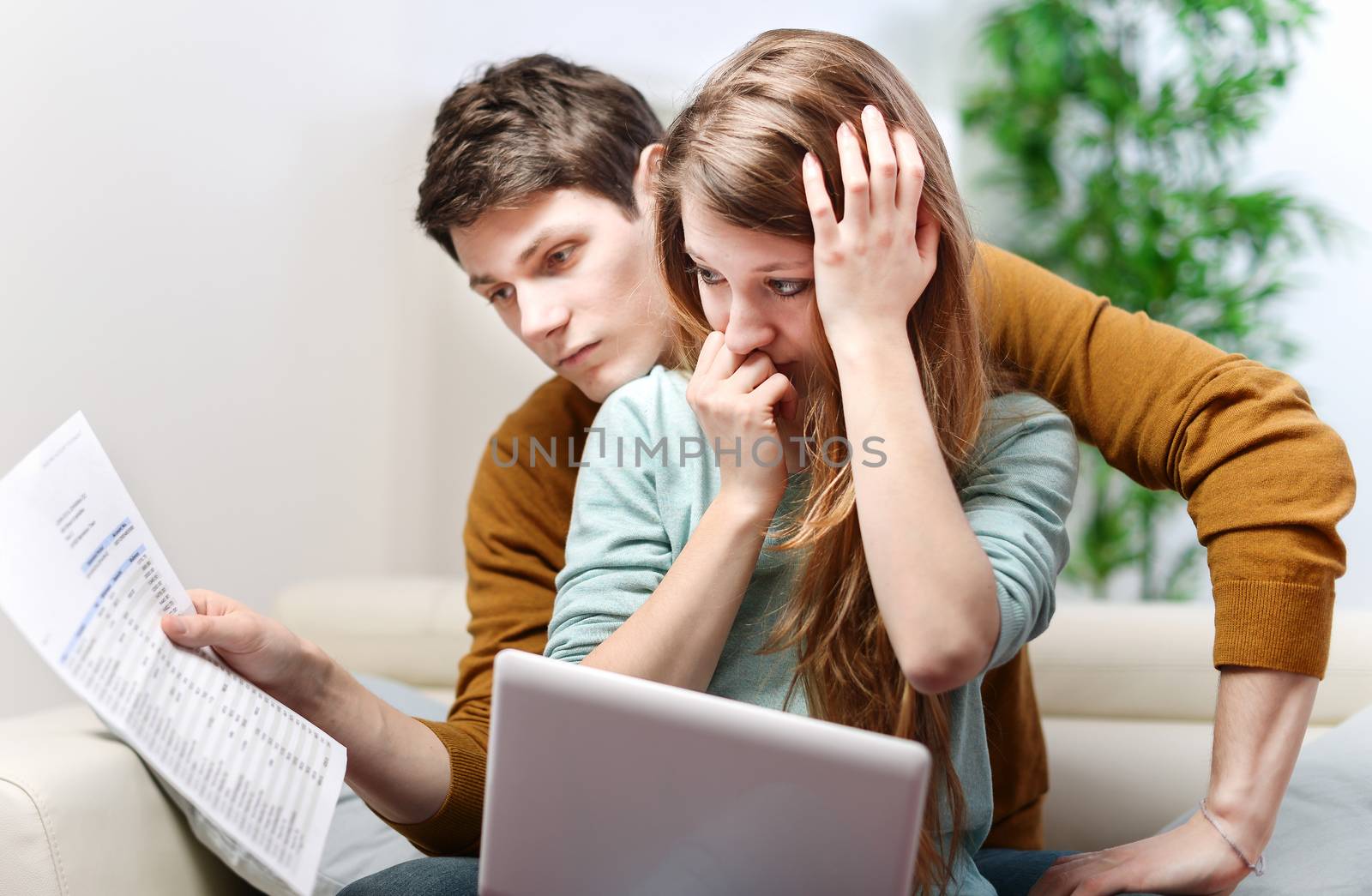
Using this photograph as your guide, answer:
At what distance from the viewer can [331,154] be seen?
2375 millimetres

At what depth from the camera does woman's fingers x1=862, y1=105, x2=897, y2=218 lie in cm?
91

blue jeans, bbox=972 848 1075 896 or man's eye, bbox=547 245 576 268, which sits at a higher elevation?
man's eye, bbox=547 245 576 268

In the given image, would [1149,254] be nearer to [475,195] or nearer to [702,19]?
[702,19]

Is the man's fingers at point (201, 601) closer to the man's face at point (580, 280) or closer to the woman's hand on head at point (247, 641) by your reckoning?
the woman's hand on head at point (247, 641)

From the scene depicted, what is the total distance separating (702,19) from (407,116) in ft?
2.40

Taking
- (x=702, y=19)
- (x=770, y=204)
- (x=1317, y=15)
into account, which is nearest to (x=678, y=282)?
(x=770, y=204)

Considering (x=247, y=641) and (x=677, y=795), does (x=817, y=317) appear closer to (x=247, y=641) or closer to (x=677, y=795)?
(x=677, y=795)

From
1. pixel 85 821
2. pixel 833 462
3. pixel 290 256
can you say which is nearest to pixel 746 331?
pixel 833 462

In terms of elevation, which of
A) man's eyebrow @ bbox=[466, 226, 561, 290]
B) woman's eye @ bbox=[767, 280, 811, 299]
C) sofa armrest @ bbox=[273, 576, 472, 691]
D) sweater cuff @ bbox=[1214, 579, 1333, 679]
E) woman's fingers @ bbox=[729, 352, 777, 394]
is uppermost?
woman's eye @ bbox=[767, 280, 811, 299]

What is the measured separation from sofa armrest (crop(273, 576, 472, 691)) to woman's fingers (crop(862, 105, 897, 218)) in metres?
A: 1.11

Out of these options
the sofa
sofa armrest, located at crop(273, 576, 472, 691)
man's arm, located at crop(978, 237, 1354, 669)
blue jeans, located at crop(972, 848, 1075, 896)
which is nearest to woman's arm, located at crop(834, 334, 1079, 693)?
man's arm, located at crop(978, 237, 1354, 669)

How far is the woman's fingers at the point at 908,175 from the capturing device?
93 cm

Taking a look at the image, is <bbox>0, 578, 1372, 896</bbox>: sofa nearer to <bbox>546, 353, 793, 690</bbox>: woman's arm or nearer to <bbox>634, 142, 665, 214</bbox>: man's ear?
<bbox>546, 353, 793, 690</bbox>: woman's arm

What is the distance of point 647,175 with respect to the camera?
1.28 metres
